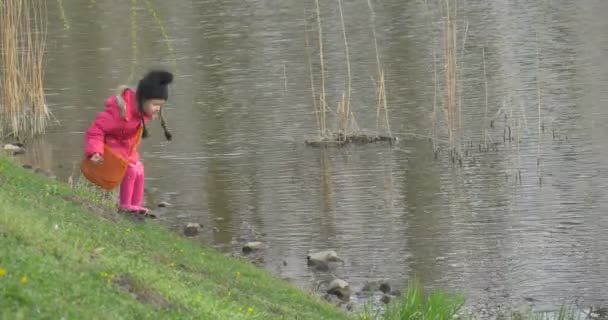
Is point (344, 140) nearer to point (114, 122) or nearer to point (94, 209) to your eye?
point (94, 209)

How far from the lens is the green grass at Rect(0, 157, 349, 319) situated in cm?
695

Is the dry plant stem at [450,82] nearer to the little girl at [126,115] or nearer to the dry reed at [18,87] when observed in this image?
the dry reed at [18,87]

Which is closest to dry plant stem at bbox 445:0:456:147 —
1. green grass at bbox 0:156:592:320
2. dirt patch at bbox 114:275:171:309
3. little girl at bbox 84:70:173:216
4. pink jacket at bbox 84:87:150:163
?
green grass at bbox 0:156:592:320

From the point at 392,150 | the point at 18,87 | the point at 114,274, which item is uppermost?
the point at 114,274

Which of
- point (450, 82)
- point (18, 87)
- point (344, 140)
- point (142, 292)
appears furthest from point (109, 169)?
point (344, 140)

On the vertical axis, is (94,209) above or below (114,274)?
below

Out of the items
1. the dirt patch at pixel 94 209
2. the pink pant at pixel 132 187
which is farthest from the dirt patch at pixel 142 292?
the dirt patch at pixel 94 209

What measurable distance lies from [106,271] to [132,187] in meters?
3.69

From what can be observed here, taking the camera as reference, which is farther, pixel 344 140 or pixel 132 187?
pixel 344 140

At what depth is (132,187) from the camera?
1185 cm

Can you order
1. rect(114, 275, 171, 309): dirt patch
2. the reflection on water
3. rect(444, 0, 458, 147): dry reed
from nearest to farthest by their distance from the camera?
1. rect(114, 275, 171, 309): dirt patch
2. the reflection on water
3. rect(444, 0, 458, 147): dry reed

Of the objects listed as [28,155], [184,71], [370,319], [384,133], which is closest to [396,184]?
[384,133]

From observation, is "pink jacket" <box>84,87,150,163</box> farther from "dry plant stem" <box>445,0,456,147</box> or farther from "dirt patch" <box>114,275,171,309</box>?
"dry plant stem" <box>445,0,456,147</box>

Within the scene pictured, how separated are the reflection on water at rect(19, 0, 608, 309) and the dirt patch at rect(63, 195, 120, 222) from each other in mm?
2422
